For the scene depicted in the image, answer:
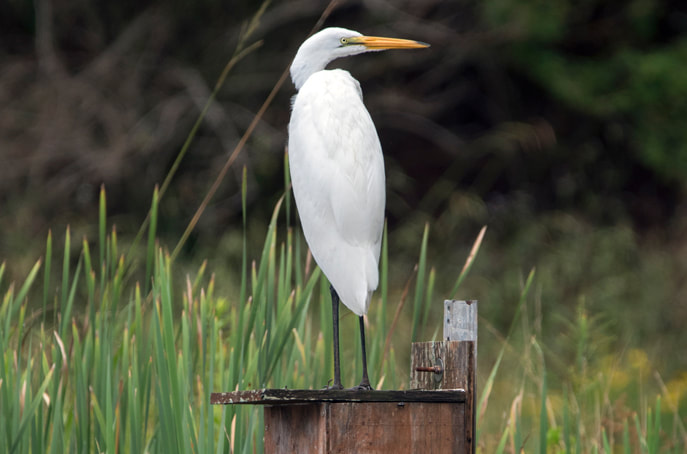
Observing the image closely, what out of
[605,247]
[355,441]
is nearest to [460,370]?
[355,441]

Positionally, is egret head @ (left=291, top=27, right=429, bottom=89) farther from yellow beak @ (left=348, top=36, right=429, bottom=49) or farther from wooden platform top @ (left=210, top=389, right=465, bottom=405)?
wooden platform top @ (left=210, top=389, right=465, bottom=405)

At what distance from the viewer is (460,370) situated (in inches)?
68.1

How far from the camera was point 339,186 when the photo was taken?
198 centimetres

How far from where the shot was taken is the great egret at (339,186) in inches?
75.7

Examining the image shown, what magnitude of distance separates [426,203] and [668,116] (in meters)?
2.30

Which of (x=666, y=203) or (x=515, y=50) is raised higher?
(x=515, y=50)

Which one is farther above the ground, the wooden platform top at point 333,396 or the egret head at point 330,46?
the egret head at point 330,46

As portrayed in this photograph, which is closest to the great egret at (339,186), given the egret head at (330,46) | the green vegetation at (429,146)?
the egret head at (330,46)

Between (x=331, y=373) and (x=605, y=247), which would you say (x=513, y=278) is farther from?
(x=331, y=373)

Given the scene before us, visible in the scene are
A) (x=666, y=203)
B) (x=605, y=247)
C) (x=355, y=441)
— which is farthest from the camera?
(x=666, y=203)

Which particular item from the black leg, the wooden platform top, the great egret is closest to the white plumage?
the great egret

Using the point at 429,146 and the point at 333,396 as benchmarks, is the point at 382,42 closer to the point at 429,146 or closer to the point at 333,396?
the point at 333,396

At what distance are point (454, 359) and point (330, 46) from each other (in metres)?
0.90

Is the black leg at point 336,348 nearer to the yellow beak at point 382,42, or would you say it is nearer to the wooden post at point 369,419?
the wooden post at point 369,419
